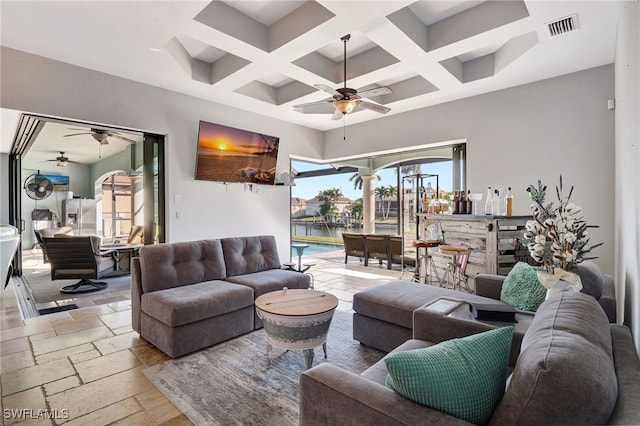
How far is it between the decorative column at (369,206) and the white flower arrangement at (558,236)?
6056mm

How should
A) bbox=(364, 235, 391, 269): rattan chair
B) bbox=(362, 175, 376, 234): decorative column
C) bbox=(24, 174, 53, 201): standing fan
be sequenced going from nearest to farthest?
1. bbox=(364, 235, 391, 269): rattan chair
2. bbox=(24, 174, 53, 201): standing fan
3. bbox=(362, 175, 376, 234): decorative column

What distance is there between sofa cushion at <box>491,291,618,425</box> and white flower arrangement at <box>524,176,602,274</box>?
78 centimetres

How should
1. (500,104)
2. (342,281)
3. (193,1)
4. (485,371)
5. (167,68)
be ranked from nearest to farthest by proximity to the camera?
(485,371) → (193,1) → (167,68) → (500,104) → (342,281)

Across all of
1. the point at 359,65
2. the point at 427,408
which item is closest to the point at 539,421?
the point at 427,408

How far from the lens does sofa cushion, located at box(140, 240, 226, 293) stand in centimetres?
296

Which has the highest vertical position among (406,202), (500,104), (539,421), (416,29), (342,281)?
(416,29)

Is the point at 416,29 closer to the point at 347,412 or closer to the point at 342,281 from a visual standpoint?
the point at 347,412

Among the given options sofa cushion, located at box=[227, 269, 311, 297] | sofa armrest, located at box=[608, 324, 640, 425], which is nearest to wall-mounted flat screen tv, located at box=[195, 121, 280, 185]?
sofa cushion, located at box=[227, 269, 311, 297]

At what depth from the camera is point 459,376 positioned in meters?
0.98

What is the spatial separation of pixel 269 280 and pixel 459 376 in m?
2.64

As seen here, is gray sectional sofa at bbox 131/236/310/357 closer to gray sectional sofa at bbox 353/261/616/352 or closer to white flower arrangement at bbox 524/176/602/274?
gray sectional sofa at bbox 353/261/616/352

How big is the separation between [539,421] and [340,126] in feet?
20.6

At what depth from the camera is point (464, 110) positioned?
4840mm

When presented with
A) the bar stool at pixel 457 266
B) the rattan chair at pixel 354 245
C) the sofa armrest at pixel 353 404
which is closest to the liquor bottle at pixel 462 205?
the bar stool at pixel 457 266
